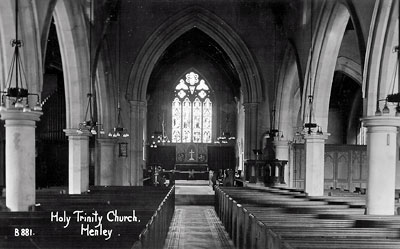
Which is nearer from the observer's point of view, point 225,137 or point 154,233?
point 154,233

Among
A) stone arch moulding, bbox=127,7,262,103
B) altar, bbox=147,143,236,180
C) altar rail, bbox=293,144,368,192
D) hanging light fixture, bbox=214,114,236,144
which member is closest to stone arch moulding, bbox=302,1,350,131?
stone arch moulding, bbox=127,7,262,103

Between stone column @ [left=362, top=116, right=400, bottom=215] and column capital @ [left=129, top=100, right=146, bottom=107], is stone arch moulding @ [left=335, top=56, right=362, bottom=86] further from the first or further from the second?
stone column @ [left=362, top=116, right=400, bottom=215]

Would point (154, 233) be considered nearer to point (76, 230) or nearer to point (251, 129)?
point (76, 230)

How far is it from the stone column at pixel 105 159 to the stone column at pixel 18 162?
406 inches

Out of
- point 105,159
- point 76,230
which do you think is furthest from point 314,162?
point 76,230

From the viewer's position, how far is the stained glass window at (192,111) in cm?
3669

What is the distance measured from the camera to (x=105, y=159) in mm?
20688

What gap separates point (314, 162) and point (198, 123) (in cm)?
2121

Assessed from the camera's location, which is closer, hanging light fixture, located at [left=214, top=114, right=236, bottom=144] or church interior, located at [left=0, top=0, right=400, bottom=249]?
church interior, located at [left=0, top=0, right=400, bottom=249]

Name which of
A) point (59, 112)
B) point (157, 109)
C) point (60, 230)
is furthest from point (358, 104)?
point (60, 230)

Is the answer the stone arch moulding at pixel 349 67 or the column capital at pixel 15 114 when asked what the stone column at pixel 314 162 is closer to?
the stone arch moulding at pixel 349 67

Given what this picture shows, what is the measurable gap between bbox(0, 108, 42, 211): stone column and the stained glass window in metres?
26.6

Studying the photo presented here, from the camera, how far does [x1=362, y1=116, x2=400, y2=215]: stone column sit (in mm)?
10672

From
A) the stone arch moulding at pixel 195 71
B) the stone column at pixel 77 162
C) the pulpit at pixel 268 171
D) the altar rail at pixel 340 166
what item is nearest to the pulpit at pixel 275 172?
the pulpit at pixel 268 171
